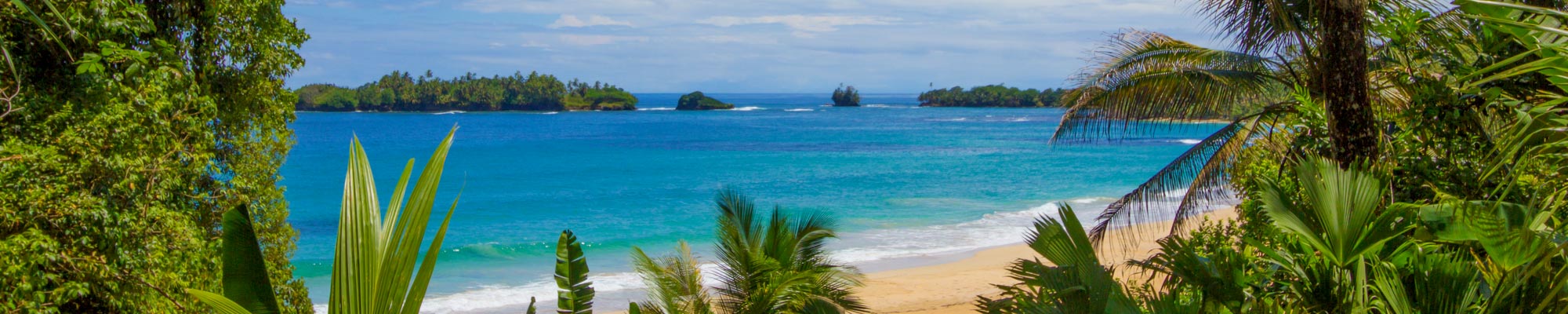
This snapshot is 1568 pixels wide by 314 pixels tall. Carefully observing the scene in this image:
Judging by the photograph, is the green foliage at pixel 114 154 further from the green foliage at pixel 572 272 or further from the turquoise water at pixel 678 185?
the turquoise water at pixel 678 185

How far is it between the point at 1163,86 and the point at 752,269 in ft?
13.1

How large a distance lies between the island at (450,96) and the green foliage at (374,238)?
105265mm

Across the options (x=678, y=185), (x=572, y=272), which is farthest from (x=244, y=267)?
(x=678, y=185)

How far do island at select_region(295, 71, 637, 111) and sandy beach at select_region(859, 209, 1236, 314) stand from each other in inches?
3595

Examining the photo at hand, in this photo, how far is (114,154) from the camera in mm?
6051

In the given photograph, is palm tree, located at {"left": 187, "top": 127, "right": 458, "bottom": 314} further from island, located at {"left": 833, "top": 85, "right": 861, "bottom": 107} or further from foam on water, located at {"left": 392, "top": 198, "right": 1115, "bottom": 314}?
island, located at {"left": 833, "top": 85, "right": 861, "bottom": 107}

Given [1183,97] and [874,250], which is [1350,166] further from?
[874,250]

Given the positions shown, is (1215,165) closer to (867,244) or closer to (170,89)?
(170,89)

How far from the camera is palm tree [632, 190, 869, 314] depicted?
8.56 meters

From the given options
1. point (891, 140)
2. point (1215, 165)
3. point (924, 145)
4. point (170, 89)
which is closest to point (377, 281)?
point (170, 89)

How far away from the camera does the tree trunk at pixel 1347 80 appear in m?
6.24

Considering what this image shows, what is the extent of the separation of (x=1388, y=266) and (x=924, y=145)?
53631 mm

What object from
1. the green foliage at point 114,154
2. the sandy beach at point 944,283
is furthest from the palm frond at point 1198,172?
the green foliage at point 114,154

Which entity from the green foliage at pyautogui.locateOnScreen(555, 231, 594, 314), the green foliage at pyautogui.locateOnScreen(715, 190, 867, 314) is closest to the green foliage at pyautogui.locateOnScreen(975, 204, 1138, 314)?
the green foliage at pyautogui.locateOnScreen(555, 231, 594, 314)
